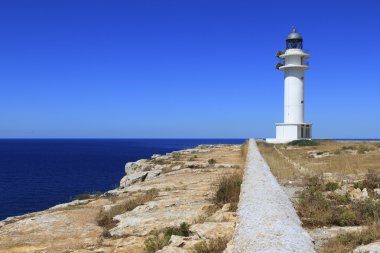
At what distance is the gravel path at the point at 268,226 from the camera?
670 cm

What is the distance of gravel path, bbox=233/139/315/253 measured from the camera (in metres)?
6.70

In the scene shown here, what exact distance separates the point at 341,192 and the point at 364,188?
93 centimetres

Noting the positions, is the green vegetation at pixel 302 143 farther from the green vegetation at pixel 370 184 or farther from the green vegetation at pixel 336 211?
the green vegetation at pixel 336 211

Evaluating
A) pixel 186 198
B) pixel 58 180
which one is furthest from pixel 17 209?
pixel 186 198

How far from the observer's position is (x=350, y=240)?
7.47m

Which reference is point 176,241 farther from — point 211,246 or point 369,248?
point 369,248

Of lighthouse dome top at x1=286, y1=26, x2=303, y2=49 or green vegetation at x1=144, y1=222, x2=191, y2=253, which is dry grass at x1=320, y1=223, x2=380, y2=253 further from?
lighthouse dome top at x1=286, y1=26, x2=303, y2=49

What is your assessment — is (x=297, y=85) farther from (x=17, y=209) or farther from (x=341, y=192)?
(x=341, y=192)

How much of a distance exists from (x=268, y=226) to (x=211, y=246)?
1.06 metres

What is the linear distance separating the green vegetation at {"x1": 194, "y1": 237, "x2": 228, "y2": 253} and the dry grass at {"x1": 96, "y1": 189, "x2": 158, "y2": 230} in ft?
10.7

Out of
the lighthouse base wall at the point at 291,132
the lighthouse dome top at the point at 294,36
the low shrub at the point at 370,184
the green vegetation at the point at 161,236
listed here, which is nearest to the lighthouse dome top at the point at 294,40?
the lighthouse dome top at the point at 294,36

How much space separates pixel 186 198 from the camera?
Answer: 1330cm

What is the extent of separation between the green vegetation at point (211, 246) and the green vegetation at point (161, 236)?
690 millimetres

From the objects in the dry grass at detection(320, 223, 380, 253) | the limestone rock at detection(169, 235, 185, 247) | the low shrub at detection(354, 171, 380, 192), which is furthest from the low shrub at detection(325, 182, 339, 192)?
the limestone rock at detection(169, 235, 185, 247)
